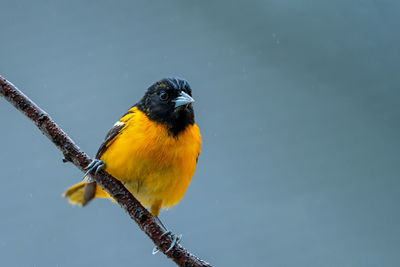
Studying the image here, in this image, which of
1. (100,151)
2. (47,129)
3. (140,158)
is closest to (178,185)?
(140,158)

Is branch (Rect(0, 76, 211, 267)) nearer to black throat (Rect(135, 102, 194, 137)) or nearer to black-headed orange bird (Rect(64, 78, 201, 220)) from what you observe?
black-headed orange bird (Rect(64, 78, 201, 220))

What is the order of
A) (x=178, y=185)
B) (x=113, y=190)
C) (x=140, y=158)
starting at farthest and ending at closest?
(x=178, y=185)
(x=140, y=158)
(x=113, y=190)

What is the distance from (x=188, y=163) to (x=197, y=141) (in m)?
0.17

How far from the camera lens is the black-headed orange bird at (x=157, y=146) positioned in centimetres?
194

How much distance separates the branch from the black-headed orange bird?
1.22ft

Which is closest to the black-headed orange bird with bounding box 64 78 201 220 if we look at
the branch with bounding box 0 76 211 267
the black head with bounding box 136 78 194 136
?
the black head with bounding box 136 78 194 136

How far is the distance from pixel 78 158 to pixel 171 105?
0.66m

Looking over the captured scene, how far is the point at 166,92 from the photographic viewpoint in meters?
2.07

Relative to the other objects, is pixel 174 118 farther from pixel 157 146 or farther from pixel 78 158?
pixel 78 158

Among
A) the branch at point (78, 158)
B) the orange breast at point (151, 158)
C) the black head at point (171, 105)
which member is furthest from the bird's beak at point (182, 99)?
the branch at point (78, 158)

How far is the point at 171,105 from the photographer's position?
6.73 feet

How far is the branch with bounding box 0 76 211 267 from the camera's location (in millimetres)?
1453

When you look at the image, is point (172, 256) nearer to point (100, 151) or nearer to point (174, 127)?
point (174, 127)

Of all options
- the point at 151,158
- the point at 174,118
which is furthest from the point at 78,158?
the point at 174,118
